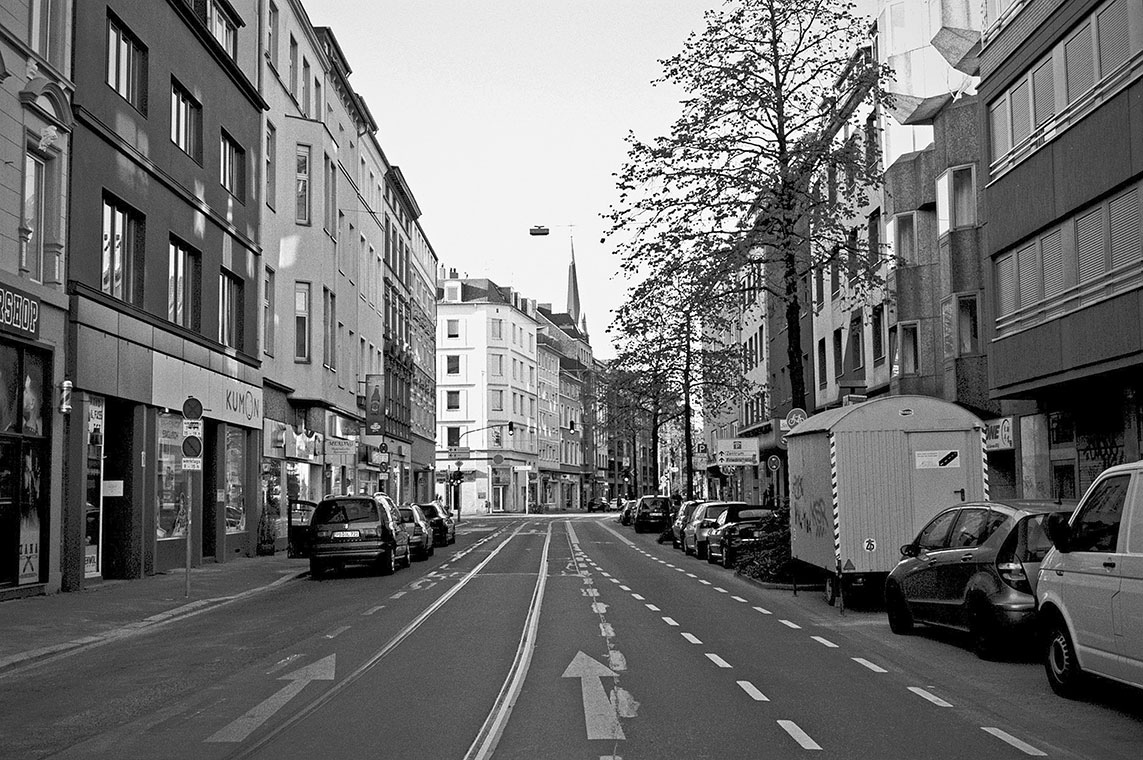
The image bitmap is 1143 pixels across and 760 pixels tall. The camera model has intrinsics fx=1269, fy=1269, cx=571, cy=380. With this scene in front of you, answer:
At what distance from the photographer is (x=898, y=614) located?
14547mm

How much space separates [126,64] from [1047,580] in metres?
20.4

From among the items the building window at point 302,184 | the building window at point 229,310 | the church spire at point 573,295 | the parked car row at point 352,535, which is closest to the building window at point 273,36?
the building window at point 302,184

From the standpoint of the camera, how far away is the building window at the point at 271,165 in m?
37.0

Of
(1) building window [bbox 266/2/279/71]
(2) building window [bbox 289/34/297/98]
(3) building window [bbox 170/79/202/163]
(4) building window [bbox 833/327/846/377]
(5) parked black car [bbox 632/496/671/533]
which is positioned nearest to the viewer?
(3) building window [bbox 170/79/202/163]

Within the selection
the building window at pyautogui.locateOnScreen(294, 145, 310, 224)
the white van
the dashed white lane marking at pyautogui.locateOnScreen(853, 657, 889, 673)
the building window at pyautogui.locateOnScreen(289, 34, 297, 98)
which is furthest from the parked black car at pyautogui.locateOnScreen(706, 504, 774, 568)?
the building window at pyautogui.locateOnScreen(289, 34, 297, 98)

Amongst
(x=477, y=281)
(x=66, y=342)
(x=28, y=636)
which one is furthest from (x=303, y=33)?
(x=477, y=281)

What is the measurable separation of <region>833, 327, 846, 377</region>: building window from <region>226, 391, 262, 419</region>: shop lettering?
21.1m

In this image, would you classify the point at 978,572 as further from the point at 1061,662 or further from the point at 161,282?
the point at 161,282

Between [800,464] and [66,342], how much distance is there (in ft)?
40.3

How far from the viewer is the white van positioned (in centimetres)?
868

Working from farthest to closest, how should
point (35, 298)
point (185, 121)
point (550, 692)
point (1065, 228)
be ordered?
1. point (185, 121)
2. point (1065, 228)
3. point (35, 298)
4. point (550, 692)

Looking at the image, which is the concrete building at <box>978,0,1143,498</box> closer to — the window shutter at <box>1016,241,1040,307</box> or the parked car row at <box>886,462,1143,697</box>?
the window shutter at <box>1016,241,1040,307</box>

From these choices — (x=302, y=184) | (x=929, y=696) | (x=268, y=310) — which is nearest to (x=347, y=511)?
(x=268, y=310)

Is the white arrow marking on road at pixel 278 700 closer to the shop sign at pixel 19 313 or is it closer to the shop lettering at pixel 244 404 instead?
the shop sign at pixel 19 313
